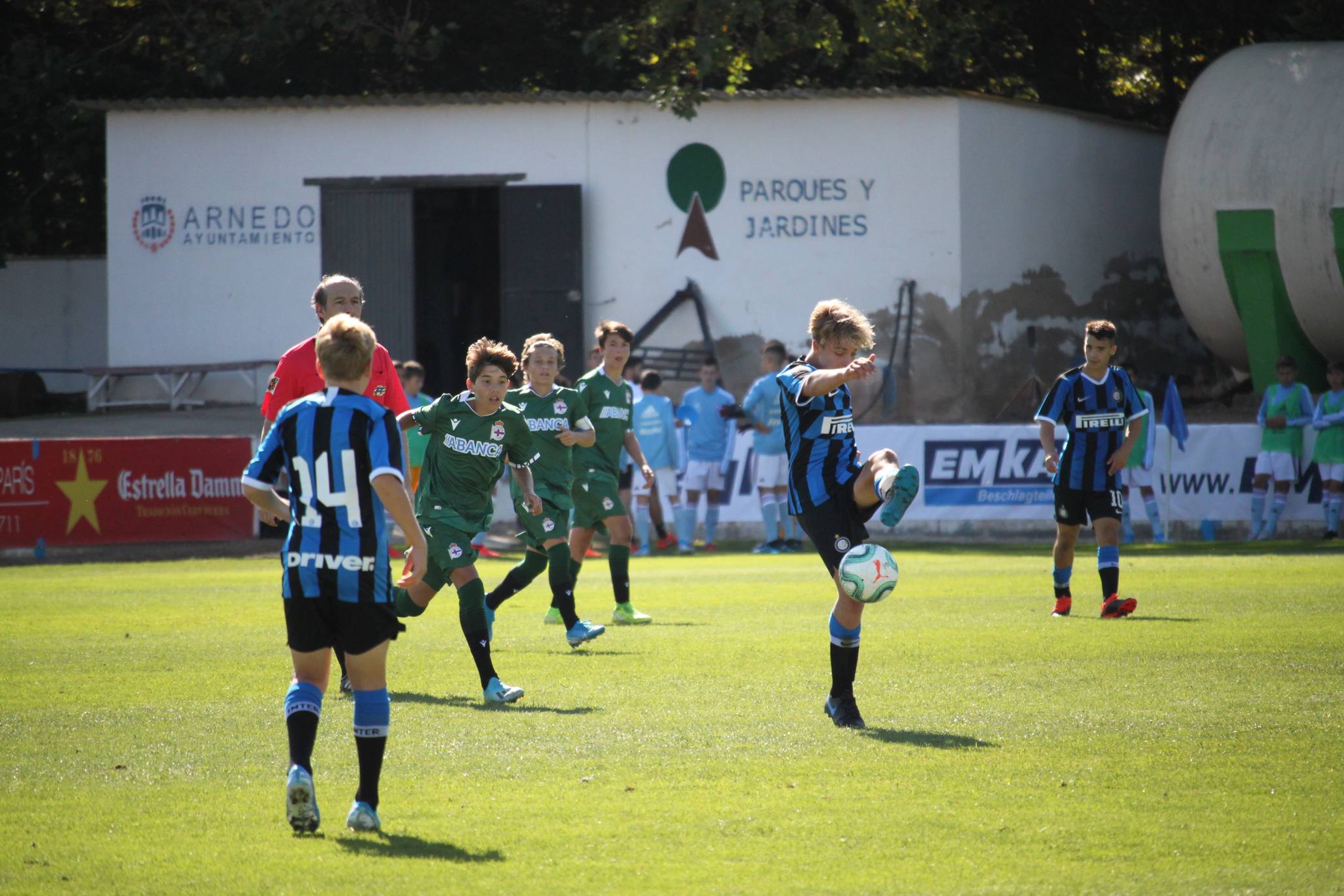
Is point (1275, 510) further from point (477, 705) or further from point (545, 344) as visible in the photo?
point (477, 705)

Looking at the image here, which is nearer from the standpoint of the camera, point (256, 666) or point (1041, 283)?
point (256, 666)

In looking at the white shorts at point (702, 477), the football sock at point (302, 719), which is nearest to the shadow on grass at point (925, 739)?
the football sock at point (302, 719)

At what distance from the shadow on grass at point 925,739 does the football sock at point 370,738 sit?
2.39m

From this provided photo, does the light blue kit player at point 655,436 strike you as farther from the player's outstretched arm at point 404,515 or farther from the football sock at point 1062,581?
the player's outstretched arm at point 404,515

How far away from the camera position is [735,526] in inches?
835

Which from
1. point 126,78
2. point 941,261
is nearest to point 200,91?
point 126,78

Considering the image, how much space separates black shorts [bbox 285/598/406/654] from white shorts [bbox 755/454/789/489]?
1438 centimetres

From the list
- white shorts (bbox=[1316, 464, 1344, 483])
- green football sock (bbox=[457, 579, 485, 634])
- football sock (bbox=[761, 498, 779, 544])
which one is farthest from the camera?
football sock (bbox=[761, 498, 779, 544])

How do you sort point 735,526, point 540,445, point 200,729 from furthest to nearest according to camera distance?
point 735,526
point 540,445
point 200,729

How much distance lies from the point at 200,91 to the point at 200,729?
2434 centimetres

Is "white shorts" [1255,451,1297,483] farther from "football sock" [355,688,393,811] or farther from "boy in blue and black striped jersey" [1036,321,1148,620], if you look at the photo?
"football sock" [355,688,393,811]

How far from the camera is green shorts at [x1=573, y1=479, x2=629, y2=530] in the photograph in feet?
38.9

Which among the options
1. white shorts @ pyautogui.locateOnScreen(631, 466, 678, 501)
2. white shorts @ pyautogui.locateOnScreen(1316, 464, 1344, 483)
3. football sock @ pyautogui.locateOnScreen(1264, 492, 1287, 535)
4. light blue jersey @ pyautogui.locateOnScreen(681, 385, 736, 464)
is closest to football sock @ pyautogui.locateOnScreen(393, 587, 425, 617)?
light blue jersey @ pyautogui.locateOnScreen(681, 385, 736, 464)

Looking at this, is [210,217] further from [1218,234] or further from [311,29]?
[1218,234]
